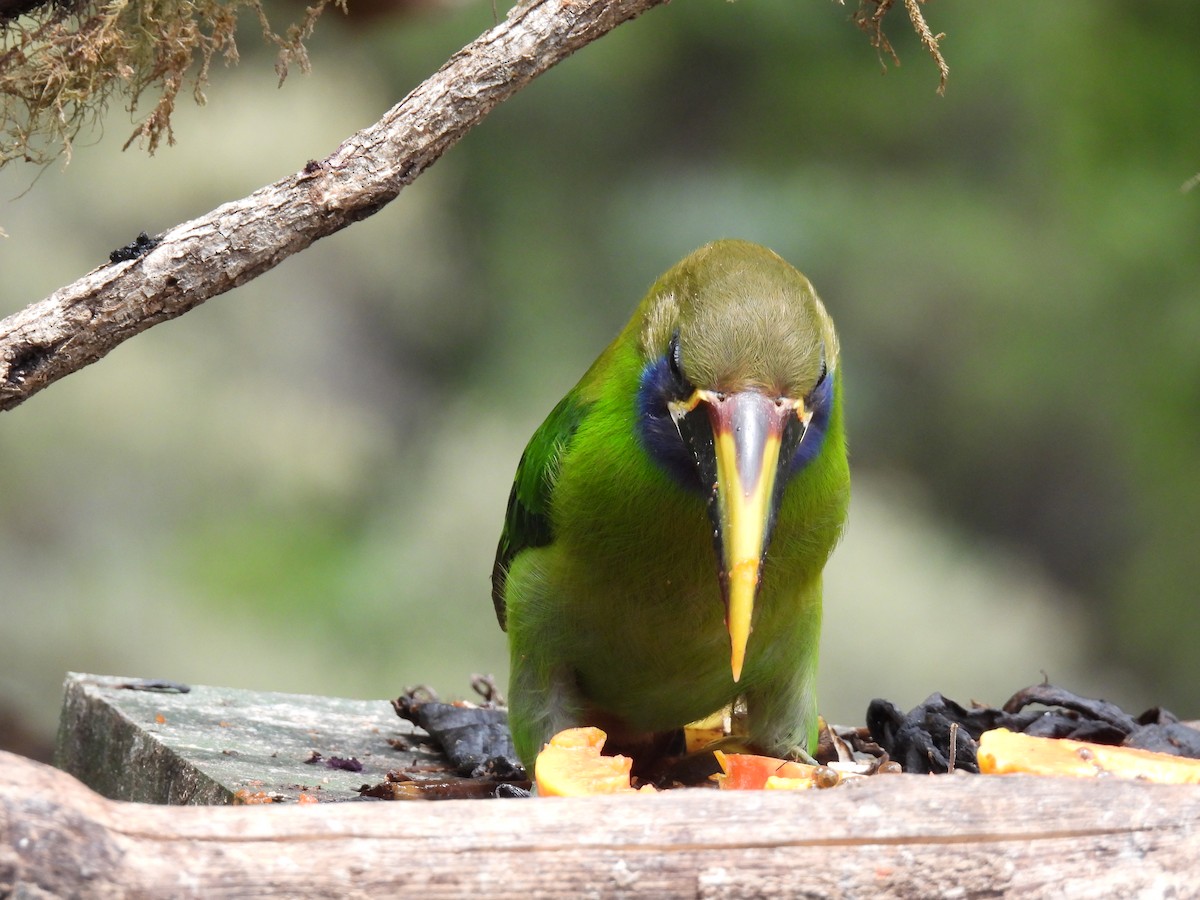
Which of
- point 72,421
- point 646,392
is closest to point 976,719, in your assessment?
point 646,392

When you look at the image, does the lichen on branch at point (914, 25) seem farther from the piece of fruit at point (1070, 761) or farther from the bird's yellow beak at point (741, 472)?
the piece of fruit at point (1070, 761)

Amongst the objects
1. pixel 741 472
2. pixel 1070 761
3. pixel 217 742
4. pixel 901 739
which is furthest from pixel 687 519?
pixel 217 742

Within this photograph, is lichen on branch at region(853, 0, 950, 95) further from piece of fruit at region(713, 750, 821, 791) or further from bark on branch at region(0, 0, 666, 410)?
piece of fruit at region(713, 750, 821, 791)

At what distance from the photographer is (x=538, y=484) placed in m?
3.19

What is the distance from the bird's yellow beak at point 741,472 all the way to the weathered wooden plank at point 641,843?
0.48m

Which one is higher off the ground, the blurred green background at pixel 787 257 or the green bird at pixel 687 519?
the blurred green background at pixel 787 257

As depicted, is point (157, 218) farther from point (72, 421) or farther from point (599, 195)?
point (599, 195)

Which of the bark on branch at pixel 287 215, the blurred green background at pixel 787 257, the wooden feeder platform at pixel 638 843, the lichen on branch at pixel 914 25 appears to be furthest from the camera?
the blurred green background at pixel 787 257

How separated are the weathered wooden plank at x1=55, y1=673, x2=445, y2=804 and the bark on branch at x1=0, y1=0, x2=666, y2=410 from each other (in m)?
1.06

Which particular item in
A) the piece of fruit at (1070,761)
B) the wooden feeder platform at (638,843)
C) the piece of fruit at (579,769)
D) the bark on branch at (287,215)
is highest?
the bark on branch at (287,215)

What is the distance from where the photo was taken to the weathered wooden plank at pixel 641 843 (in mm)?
1559

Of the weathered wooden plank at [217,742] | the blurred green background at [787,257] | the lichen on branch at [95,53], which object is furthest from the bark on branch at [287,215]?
the blurred green background at [787,257]

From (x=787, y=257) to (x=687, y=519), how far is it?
19.6ft

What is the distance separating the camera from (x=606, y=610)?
2996 mm
